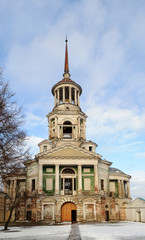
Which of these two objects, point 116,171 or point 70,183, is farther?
point 116,171

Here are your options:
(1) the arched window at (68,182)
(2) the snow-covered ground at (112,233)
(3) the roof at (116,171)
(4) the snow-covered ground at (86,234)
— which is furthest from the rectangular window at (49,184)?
(2) the snow-covered ground at (112,233)

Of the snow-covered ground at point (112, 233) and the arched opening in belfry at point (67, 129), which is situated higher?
the arched opening in belfry at point (67, 129)

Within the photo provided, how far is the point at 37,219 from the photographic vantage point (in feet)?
108

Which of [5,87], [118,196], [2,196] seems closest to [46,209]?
[2,196]

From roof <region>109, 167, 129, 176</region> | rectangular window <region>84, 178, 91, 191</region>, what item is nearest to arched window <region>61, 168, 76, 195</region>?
rectangular window <region>84, 178, 91, 191</region>

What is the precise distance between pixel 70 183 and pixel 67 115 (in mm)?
12650

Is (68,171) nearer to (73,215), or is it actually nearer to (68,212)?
(68,212)

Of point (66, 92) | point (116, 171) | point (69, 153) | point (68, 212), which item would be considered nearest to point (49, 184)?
point (68, 212)

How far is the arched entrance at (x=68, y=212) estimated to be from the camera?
112 feet

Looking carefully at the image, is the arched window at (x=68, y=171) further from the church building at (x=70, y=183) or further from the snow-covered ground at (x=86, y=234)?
the snow-covered ground at (x=86, y=234)

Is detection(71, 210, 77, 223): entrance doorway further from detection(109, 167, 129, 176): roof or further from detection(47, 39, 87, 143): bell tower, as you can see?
detection(47, 39, 87, 143): bell tower

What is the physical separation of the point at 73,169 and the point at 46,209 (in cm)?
720

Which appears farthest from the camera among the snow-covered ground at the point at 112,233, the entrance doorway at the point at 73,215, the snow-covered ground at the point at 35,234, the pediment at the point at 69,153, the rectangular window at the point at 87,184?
the pediment at the point at 69,153

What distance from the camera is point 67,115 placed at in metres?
43.8
